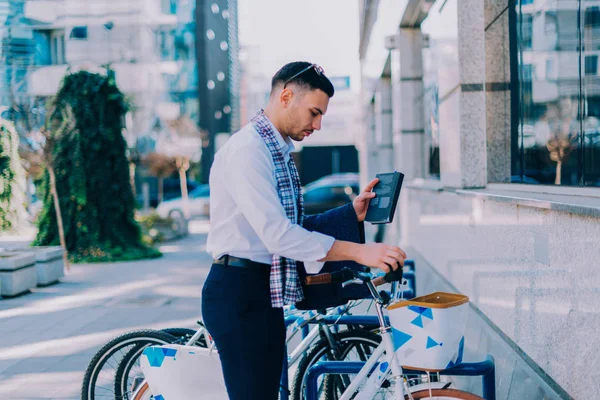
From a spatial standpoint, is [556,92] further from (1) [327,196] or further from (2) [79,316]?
(1) [327,196]

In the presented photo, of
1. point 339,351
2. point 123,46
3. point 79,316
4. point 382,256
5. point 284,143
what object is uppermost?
point 123,46

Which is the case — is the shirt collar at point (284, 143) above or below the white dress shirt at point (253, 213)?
above

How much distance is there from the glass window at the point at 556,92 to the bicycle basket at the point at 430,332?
180 centimetres

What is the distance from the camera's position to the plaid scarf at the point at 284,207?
2.63 meters

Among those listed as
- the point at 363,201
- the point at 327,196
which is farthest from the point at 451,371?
the point at 327,196

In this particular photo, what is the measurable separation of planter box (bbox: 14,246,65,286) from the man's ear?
29.6ft

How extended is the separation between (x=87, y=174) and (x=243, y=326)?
13.1 m

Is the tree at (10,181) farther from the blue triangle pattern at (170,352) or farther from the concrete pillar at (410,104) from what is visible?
the blue triangle pattern at (170,352)

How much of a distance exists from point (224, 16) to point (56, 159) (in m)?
51.0

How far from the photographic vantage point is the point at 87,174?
1507 cm

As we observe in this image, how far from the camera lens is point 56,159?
14.9 metres

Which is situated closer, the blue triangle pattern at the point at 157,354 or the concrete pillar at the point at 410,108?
the blue triangle pattern at the point at 157,354

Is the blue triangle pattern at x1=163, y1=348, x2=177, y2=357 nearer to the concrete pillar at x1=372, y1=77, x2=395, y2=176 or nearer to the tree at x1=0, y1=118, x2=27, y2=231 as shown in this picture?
the concrete pillar at x1=372, y1=77, x2=395, y2=176

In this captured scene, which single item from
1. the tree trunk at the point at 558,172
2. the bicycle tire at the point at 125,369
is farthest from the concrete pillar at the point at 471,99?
the bicycle tire at the point at 125,369
